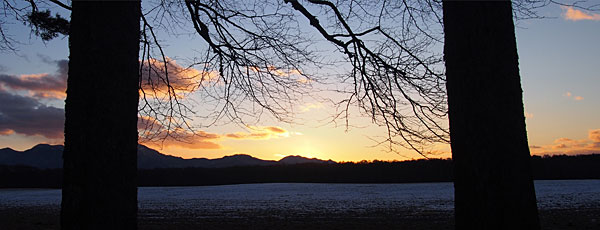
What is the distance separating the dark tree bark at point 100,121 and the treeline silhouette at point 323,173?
28.1 metres

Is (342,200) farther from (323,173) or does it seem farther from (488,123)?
(323,173)

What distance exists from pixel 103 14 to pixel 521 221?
3129 mm

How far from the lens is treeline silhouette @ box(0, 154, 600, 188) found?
34062 mm

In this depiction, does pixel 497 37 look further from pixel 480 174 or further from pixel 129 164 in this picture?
pixel 129 164

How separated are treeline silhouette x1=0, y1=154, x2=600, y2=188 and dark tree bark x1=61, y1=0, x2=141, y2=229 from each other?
28.1 m

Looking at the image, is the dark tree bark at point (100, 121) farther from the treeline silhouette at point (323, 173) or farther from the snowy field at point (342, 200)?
the treeline silhouette at point (323, 173)

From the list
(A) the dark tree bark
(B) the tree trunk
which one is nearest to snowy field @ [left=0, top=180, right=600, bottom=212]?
(B) the tree trunk

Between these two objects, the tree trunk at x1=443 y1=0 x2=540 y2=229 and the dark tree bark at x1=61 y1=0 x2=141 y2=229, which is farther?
the dark tree bark at x1=61 y1=0 x2=141 y2=229

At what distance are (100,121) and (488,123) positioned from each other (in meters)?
2.54

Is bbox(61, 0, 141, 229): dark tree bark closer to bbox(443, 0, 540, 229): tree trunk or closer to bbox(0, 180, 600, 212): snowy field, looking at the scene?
bbox(443, 0, 540, 229): tree trunk

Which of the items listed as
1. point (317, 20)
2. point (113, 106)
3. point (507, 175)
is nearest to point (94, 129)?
point (113, 106)

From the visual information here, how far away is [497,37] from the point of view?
10.2 ft

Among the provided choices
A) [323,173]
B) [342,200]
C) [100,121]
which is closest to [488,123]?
[100,121]

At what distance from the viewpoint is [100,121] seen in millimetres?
3236
